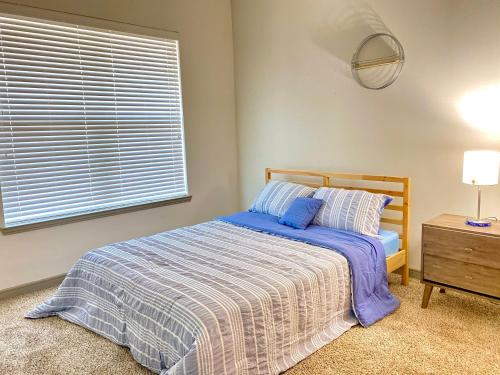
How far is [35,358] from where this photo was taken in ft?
7.74

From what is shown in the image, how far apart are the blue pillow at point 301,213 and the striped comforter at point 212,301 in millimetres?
275

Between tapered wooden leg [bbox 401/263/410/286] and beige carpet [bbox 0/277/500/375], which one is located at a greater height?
tapered wooden leg [bbox 401/263/410/286]

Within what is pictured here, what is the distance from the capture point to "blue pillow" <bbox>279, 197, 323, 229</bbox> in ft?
10.4

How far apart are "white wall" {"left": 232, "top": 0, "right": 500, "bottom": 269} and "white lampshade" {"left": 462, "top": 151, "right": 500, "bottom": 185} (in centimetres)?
33

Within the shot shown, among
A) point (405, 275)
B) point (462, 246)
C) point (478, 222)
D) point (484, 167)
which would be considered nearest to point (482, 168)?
point (484, 167)

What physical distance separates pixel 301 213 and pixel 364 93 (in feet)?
4.03

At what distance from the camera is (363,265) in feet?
8.82

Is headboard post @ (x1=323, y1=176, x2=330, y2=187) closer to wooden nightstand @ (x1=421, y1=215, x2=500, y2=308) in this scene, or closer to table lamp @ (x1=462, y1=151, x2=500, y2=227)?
wooden nightstand @ (x1=421, y1=215, x2=500, y2=308)

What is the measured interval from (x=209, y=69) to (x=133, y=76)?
0.89m

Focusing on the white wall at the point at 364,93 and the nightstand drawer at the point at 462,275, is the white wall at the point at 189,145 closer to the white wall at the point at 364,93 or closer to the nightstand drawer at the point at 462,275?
the white wall at the point at 364,93

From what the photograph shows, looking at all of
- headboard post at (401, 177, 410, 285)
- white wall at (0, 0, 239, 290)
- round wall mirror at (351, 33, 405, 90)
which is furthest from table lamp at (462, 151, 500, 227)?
white wall at (0, 0, 239, 290)

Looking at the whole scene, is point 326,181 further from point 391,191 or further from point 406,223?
point 406,223

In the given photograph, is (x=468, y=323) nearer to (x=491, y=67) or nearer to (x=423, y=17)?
(x=491, y=67)

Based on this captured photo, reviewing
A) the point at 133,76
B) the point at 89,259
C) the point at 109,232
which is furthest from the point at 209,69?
the point at 89,259
